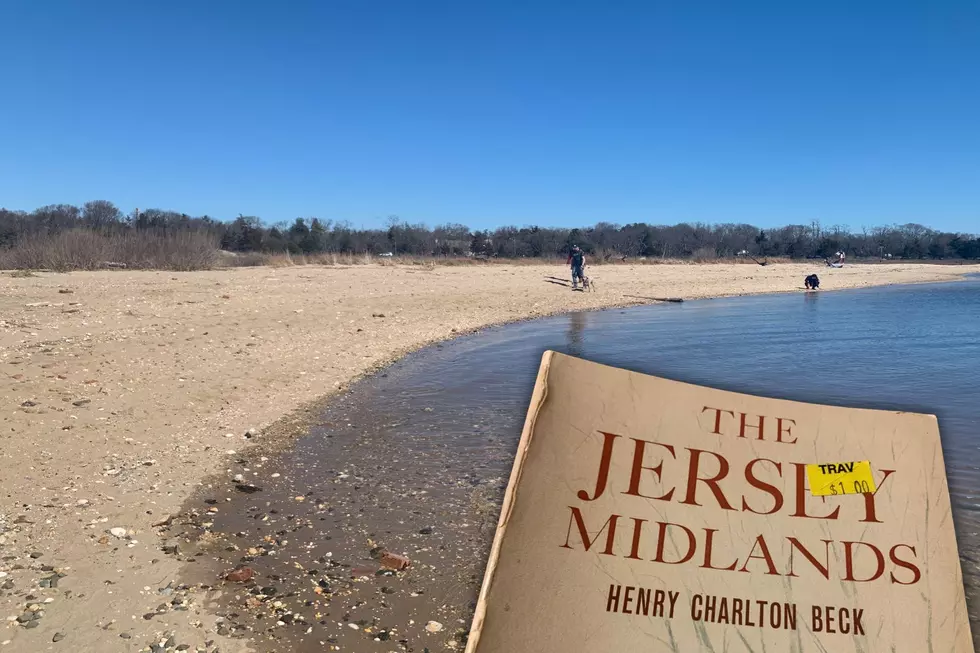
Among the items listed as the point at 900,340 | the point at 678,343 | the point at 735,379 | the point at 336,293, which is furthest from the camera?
the point at 336,293

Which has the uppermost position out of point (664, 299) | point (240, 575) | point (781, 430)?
point (781, 430)

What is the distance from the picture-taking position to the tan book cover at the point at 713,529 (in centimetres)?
205

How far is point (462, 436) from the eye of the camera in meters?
7.57

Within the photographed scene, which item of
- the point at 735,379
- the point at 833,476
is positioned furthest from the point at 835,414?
the point at 735,379

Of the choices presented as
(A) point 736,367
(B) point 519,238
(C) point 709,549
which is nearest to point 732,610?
(C) point 709,549

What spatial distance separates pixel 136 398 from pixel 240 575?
443cm

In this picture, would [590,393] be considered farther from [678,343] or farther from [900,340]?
[900,340]

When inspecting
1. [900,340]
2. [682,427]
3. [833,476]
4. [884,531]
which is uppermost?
[682,427]

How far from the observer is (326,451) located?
6.84 metres

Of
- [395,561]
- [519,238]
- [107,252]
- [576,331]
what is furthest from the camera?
[519,238]

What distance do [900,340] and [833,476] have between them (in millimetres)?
16946

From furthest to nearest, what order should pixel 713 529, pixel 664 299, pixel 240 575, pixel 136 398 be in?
pixel 664 299 < pixel 136 398 < pixel 240 575 < pixel 713 529

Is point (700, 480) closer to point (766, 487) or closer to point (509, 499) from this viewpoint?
→ point (766, 487)

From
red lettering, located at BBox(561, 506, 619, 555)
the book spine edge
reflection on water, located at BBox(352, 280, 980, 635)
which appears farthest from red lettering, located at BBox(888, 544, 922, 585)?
reflection on water, located at BBox(352, 280, 980, 635)
